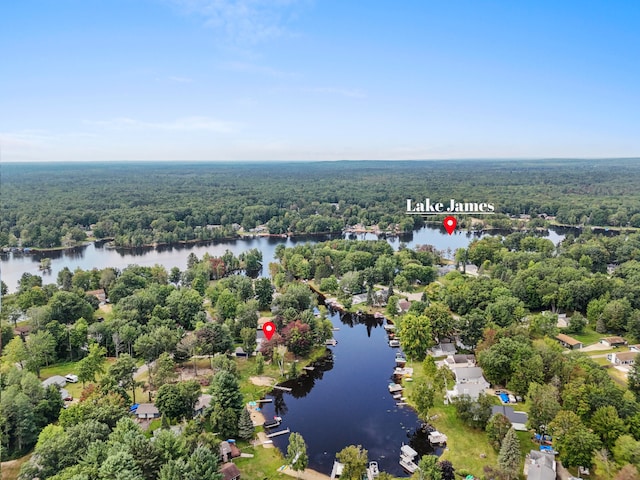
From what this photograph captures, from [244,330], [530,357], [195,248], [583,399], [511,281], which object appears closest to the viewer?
[583,399]

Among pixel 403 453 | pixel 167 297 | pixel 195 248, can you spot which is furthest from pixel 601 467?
pixel 195 248

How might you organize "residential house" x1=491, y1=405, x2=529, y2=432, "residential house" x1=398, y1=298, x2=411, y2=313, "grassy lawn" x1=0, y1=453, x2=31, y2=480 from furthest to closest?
1. "residential house" x1=398, y1=298, x2=411, y2=313
2. "residential house" x1=491, y1=405, x2=529, y2=432
3. "grassy lawn" x1=0, y1=453, x2=31, y2=480

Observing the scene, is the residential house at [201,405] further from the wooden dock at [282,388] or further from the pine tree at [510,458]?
the pine tree at [510,458]

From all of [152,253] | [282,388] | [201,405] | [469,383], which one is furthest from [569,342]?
[152,253]

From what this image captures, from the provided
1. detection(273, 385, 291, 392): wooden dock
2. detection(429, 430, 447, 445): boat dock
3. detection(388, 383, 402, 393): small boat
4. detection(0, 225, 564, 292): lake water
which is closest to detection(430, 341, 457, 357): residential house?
detection(388, 383, 402, 393): small boat

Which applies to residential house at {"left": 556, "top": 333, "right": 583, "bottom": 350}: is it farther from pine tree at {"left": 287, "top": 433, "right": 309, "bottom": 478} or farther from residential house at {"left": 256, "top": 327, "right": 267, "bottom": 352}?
pine tree at {"left": 287, "top": 433, "right": 309, "bottom": 478}

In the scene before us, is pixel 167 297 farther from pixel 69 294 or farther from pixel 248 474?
pixel 248 474
